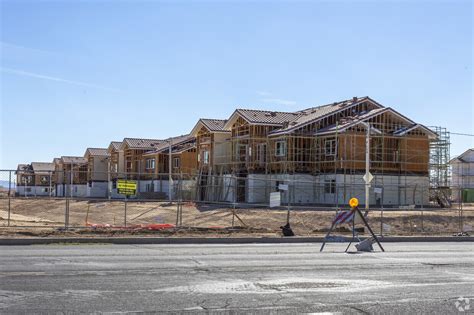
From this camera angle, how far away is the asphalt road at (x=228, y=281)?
29.7 ft

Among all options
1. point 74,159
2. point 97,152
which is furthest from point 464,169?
point 74,159

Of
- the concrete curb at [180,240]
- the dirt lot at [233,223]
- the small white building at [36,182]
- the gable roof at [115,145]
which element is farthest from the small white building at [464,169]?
the concrete curb at [180,240]

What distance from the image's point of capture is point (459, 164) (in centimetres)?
7956

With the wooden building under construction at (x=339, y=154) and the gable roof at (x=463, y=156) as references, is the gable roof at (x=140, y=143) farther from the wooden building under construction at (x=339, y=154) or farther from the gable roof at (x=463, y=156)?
the gable roof at (x=463, y=156)

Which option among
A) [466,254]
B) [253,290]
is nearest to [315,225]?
[466,254]

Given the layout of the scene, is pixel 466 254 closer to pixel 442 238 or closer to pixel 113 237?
pixel 442 238

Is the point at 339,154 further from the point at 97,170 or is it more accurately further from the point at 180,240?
the point at 97,170

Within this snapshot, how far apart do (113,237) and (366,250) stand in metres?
8.56

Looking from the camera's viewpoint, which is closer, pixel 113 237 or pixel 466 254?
pixel 466 254

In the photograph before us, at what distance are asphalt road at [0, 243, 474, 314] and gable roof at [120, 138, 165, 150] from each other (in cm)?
5621

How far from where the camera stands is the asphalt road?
9039 millimetres

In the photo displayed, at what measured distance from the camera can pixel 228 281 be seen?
11.4 meters

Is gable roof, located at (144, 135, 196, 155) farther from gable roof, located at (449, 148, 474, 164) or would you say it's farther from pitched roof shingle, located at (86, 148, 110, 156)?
gable roof, located at (449, 148, 474, 164)

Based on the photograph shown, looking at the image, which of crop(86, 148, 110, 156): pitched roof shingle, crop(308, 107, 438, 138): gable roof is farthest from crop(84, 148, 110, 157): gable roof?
crop(308, 107, 438, 138): gable roof
